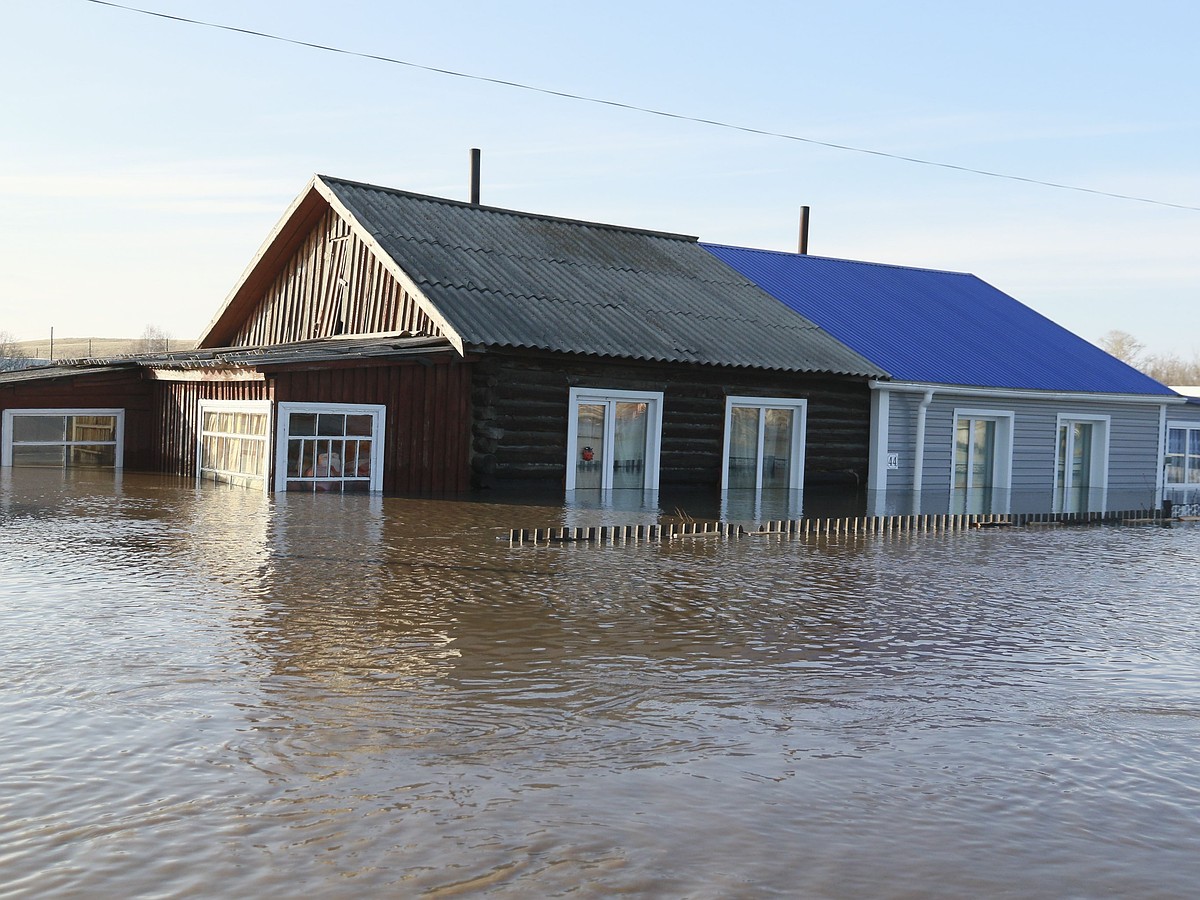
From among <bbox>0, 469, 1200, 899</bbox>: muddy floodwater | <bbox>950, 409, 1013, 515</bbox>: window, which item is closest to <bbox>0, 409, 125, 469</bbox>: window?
<bbox>0, 469, 1200, 899</bbox>: muddy floodwater

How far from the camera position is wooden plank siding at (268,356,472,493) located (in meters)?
21.6

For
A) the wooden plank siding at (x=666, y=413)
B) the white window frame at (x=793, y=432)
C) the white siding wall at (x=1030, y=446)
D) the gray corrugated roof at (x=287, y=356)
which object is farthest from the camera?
the white siding wall at (x=1030, y=446)

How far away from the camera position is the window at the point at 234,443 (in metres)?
21.3

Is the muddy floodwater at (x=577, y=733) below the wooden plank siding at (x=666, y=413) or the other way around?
below

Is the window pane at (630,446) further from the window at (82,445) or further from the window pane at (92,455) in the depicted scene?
the window pane at (92,455)

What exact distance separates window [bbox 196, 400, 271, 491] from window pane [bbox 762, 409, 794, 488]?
10317 mm

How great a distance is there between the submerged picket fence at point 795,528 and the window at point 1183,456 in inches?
520

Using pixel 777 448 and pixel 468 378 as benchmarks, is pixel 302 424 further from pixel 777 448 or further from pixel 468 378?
pixel 777 448

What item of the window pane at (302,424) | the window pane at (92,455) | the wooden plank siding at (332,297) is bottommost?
the window pane at (92,455)

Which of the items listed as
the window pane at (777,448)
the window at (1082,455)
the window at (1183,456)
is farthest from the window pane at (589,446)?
the window at (1183,456)

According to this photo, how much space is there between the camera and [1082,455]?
32.0 metres

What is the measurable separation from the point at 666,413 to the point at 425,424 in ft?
16.4

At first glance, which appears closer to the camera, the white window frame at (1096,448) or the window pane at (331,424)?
the window pane at (331,424)

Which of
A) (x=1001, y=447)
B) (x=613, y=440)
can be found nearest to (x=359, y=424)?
(x=613, y=440)
